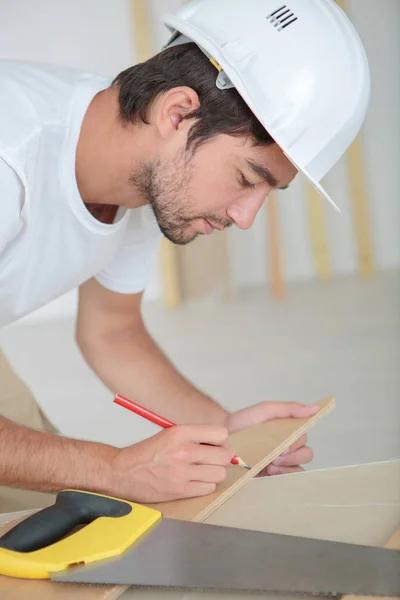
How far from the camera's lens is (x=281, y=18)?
59.7 inches

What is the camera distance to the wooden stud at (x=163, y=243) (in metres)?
5.81

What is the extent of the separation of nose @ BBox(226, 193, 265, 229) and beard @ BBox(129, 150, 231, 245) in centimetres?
5

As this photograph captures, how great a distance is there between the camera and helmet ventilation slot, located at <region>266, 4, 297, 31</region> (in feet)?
4.95

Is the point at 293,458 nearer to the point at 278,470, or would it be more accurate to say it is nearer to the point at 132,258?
the point at 278,470

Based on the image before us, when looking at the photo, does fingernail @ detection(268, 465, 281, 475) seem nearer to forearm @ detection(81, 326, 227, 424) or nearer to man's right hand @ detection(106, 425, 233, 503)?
forearm @ detection(81, 326, 227, 424)

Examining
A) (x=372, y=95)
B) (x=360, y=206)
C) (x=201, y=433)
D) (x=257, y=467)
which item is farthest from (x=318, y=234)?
(x=201, y=433)

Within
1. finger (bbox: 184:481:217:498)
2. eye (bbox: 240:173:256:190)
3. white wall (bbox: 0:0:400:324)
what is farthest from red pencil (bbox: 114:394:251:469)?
white wall (bbox: 0:0:400:324)

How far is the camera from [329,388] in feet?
13.2

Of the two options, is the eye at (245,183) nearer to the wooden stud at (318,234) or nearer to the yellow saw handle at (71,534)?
the yellow saw handle at (71,534)

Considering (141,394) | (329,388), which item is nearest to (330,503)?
(141,394)

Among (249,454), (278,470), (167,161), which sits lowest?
(278,470)

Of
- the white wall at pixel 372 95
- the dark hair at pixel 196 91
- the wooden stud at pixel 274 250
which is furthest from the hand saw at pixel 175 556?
the white wall at pixel 372 95

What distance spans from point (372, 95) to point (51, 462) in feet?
17.4

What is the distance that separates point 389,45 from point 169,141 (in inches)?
188
